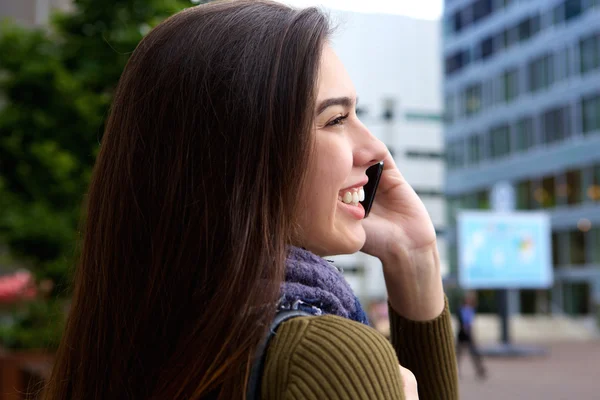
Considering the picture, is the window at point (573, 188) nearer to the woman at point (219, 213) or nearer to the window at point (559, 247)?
the window at point (559, 247)

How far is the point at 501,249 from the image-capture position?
2458cm

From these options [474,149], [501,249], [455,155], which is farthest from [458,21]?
[501,249]

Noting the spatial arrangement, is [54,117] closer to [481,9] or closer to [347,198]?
[347,198]

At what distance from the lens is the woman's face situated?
1181mm

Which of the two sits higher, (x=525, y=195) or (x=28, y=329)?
(x=525, y=195)

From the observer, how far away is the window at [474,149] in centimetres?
4362

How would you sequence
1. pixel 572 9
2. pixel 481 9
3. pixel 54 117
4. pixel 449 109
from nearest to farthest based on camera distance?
pixel 54 117 → pixel 572 9 → pixel 481 9 → pixel 449 109

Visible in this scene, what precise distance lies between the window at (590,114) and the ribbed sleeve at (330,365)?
37.1 metres

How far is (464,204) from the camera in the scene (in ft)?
150

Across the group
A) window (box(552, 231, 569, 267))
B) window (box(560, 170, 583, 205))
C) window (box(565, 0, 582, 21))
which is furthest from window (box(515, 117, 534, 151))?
window (box(565, 0, 582, 21))

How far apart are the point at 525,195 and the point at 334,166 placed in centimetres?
4128

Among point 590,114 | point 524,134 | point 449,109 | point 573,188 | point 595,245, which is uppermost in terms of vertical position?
point 449,109

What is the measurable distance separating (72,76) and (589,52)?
32.3m

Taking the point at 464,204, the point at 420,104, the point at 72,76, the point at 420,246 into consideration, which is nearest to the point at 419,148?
the point at 420,104
